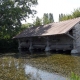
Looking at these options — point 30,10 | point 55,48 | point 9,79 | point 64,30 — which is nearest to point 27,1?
point 30,10

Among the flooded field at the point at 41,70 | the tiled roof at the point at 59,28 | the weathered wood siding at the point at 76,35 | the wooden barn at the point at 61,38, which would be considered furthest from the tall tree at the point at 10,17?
the flooded field at the point at 41,70

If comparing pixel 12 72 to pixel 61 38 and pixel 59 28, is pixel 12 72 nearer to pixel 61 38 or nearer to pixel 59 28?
pixel 59 28

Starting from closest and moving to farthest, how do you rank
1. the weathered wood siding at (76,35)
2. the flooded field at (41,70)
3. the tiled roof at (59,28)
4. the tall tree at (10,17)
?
the flooded field at (41,70)
the tiled roof at (59,28)
the weathered wood siding at (76,35)
the tall tree at (10,17)

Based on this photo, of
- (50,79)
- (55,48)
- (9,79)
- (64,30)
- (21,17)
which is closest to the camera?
(50,79)

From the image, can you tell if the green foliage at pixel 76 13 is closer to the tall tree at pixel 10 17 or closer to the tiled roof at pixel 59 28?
the tall tree at pixel 10 17

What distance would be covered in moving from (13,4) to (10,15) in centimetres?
303

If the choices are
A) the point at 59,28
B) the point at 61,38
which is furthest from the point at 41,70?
the point at 61,38

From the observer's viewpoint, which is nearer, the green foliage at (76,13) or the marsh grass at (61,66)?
the marsh grass at (61,66)

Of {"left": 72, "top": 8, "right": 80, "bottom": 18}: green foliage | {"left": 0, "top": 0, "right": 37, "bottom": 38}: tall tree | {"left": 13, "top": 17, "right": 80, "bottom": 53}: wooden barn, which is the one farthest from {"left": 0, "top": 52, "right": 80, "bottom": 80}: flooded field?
{"left": 72, "top": 8, "right": 80, "bottom": 18}: green foliage

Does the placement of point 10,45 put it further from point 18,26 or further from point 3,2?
point 3,2

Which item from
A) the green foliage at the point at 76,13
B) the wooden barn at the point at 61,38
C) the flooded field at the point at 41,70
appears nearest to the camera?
the flooded field at the point at 41,70

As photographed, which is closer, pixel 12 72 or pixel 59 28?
pixel 12 72

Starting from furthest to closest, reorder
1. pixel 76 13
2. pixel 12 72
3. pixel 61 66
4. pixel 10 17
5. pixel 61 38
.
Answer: pixel 76 13
pixel 10 17
pixel 61 38
pixel 61 66
pixel 12 72

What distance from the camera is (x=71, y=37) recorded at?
22.5m
